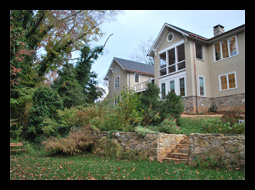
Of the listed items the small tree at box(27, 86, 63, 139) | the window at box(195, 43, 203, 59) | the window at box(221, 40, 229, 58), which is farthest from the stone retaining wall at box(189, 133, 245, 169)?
the window at box(195, 43, 203, 59)

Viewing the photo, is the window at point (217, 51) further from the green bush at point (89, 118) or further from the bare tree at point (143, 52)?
the bare tree at point (143, 52)

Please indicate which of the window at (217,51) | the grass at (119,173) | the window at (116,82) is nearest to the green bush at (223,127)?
the grass at (119,173)

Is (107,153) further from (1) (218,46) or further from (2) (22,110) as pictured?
(1) (218,46)

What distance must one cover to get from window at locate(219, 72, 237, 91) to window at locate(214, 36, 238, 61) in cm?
153

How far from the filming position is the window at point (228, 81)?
1481cm

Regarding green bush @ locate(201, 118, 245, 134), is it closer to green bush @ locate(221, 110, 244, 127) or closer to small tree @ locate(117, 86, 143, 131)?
green bush @ locate(221, 110, 244, 127)

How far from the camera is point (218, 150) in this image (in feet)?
18.1

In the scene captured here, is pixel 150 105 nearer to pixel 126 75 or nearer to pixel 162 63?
pixel 162 63

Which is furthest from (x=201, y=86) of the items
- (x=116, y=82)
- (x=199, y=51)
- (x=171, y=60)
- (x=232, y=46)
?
(x=116, y=82)

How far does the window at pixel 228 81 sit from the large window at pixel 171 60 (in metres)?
3.30

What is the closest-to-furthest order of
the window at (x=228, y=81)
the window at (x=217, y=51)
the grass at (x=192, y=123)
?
the grass at (x=192, y=123), the window at (x=228, y=81), the window at (x=217, y=51)

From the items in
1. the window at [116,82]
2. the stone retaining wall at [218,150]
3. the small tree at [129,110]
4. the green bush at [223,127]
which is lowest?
the stone retaining wall at [218,150]

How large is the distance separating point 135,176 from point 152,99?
5.42 metres

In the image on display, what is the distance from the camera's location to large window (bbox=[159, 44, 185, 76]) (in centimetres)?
1725
